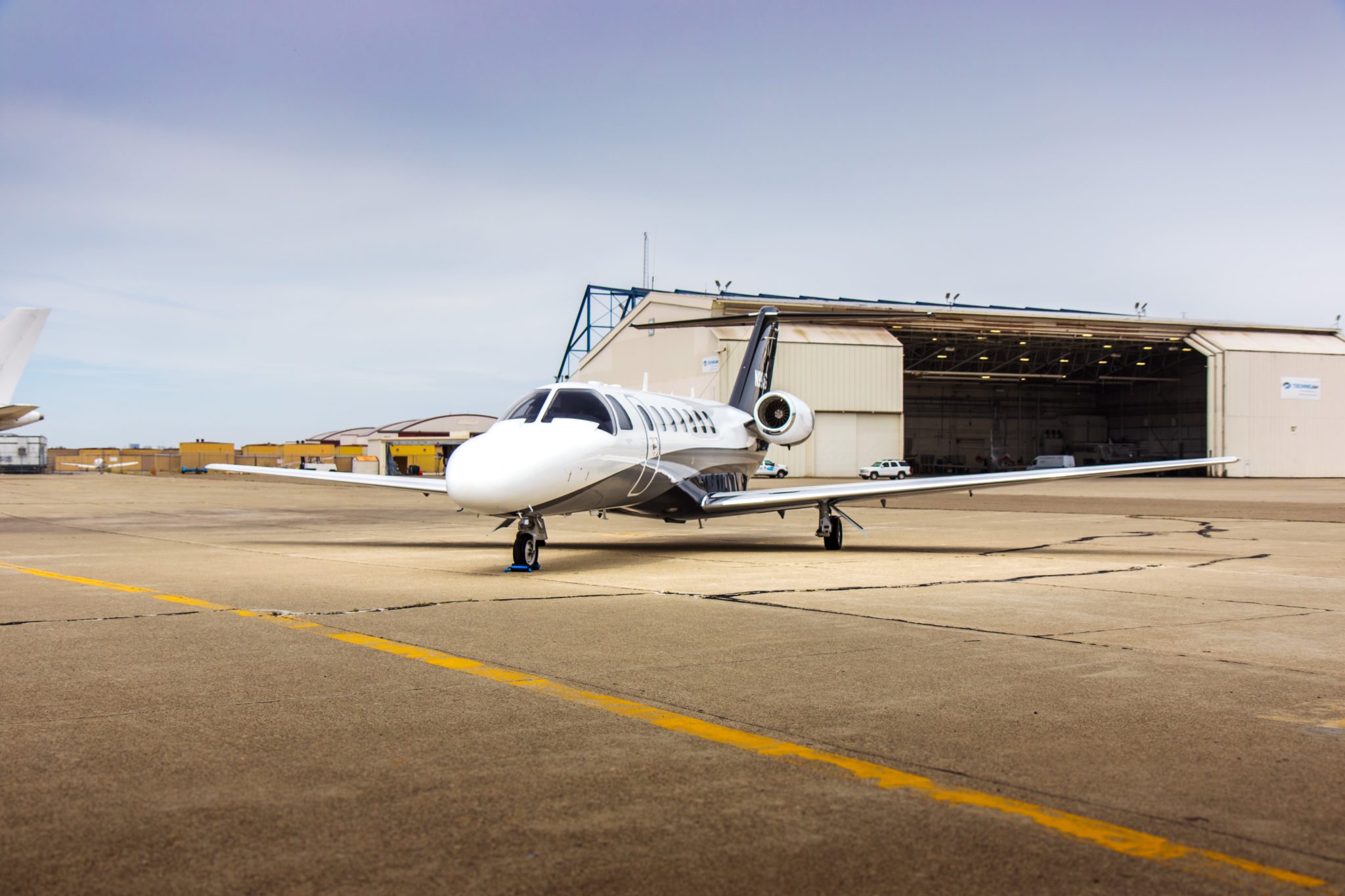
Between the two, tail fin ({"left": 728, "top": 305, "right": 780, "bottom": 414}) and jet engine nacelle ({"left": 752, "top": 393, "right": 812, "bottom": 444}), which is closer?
jet engine nacelle ({"left": 752, "top": 393, "right": 812, "bottom": 444})

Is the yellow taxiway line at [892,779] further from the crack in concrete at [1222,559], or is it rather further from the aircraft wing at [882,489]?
the crack in concrete at [1222,559]

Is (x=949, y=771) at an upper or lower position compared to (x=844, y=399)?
lower

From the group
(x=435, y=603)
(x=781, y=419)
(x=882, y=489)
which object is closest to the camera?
(x=435, y=603)

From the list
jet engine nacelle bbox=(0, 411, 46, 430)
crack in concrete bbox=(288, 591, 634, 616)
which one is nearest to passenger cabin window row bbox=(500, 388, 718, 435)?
crack in concrete bbox=(288, 591, 634, 616)

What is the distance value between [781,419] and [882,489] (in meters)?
4.55

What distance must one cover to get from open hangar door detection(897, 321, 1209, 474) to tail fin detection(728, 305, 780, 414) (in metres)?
41.0

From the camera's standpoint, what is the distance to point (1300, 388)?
58.8m

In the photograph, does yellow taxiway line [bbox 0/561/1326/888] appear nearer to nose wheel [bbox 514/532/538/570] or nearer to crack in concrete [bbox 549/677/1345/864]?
crack in concrete [bbox 549/677/1345/864]

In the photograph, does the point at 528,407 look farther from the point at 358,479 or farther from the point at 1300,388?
the point at 1300,388

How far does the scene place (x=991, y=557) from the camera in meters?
14.8

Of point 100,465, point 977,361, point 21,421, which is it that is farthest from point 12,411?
point 977,361

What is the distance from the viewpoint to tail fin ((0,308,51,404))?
123 feet

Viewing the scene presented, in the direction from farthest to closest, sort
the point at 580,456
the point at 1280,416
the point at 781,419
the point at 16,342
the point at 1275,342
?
the point at 1275,342 → the point at 1280,416 → the point at 16,342 → the point at 781,419 → the point at 580,456

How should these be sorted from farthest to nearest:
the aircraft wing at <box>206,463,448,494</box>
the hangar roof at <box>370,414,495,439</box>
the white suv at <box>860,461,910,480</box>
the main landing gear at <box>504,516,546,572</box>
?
the hangar roof at <box>370,414,495,439</box>
the white suv at <box>860,461,910,480</box>
the aircraft wing at <box>206,463,448,494</box>
the main landing gear at <box>504,516,546,572</box>
